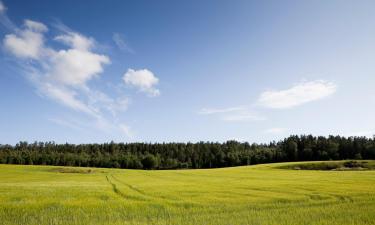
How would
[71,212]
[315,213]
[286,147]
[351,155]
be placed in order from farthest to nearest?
[286,147], [351,155], [71,212], [315,213]

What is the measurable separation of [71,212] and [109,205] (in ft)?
10.0

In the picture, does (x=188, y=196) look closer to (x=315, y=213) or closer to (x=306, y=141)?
(x=315, y=213)

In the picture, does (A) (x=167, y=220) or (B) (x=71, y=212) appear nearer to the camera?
(A) (x=167, y=220)

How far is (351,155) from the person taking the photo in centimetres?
13588

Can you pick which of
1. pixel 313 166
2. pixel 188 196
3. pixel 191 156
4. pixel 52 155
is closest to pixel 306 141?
pixel 191 156

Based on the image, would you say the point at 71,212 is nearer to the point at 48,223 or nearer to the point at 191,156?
the point at 48,223

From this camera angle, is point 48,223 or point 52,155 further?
point 52,155

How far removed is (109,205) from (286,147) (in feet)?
437

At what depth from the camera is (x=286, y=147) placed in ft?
481

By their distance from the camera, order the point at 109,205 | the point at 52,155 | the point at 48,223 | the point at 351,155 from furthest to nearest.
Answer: the point at 52,155, the point at 351,155, the point at 109,205, the point at 48,223

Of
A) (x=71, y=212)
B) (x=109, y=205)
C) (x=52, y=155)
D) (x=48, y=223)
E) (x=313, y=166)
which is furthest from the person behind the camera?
(x=52, y=155)

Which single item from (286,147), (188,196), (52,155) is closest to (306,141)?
(286,147)

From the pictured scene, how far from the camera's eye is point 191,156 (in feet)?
564

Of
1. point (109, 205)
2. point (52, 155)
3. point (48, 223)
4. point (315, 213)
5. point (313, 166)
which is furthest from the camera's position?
point (52, 155)
